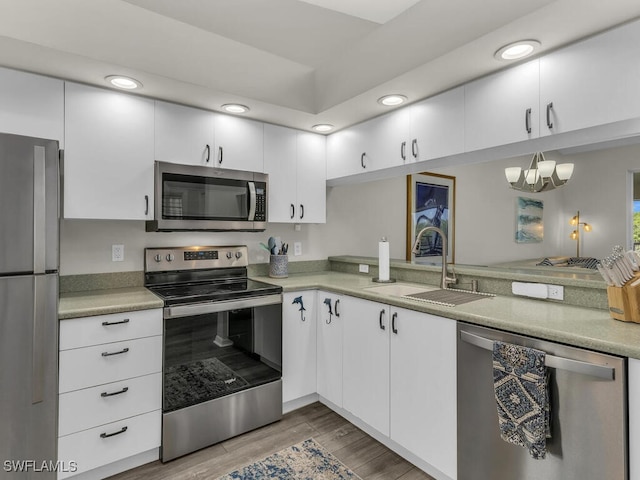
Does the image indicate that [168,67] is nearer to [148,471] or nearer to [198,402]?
[198,402]

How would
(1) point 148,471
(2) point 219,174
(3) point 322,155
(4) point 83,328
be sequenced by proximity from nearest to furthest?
(4) point 83,328, (1) point 148,471, (2) point 219,174, (3) point 322,155

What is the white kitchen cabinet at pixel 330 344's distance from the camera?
2342mm

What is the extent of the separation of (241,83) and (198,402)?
1956 mm

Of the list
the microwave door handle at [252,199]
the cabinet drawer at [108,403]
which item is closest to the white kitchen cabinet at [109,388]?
the cabinet drawer at [108,403]

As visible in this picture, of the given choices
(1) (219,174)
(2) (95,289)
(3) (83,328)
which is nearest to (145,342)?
(3) (83,328)

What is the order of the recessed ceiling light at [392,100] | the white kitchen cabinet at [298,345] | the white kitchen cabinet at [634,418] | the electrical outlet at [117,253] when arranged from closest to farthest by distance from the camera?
1. the white kitchen cabinet at [634,418]
2. the recessed ceiling light at [392,100]
3. the electrical outlet at [117,253]
4. the white kitchen cabinet at [298,345]

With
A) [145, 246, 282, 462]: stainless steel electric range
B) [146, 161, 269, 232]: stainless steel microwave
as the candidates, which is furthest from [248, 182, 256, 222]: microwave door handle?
[145, 246, 282, 462]: stainless steel electric range

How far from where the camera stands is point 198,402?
2.04m

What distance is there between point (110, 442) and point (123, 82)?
196cm

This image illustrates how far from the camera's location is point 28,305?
1.55m

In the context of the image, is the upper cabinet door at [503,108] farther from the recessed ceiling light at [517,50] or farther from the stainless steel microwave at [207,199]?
the stainless steel microwave at [207,199]

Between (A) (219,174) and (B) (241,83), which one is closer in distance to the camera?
(B) (241,83)

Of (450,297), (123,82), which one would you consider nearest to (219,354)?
(450,297)

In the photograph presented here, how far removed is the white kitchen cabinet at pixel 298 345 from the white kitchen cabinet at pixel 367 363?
32 cm
